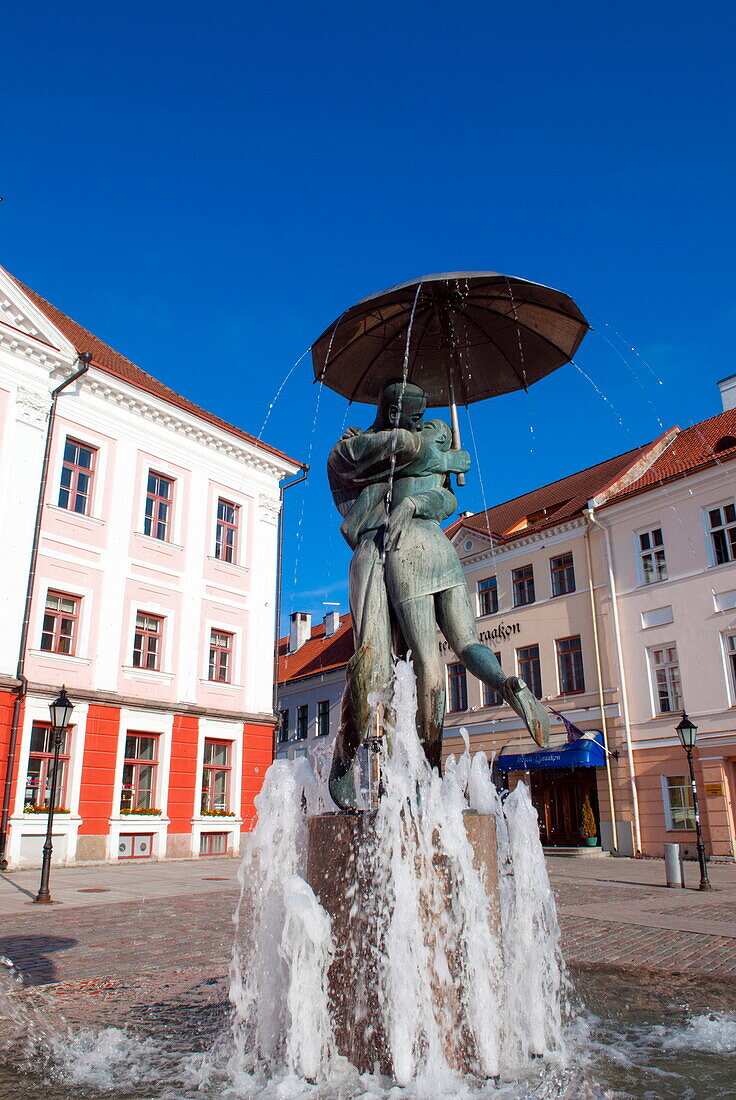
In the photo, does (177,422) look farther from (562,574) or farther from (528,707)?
(528,707)

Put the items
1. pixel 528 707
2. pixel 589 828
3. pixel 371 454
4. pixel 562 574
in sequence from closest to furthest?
pixel 528 707
pixel 371 454
pixel 589 828
pixel 562 574

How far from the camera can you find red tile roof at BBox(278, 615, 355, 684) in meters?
39.6

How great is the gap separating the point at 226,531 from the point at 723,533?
14.7 meters

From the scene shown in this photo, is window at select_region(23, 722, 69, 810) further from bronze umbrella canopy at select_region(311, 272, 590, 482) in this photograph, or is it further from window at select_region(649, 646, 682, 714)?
window at select_region(649, 646, 682, 714)

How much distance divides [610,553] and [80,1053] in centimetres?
2330

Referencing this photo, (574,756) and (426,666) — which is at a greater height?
(574,756)

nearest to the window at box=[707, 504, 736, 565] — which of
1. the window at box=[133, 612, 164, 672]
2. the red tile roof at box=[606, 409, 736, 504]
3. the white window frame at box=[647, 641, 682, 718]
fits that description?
the red tile roof at box=[606, 409, 736, 504]

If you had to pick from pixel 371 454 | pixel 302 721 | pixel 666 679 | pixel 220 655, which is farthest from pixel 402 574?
pixel 302 721

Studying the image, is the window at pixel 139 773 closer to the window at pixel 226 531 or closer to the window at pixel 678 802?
the window at pixel 226 531

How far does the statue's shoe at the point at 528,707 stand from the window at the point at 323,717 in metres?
35.1

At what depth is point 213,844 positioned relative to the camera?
22.0 meters

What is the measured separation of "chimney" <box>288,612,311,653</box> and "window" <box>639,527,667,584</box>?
2561 cm

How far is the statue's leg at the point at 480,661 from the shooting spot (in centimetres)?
423

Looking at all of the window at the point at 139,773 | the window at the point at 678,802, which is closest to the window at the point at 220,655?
the window at the point at 139,773
